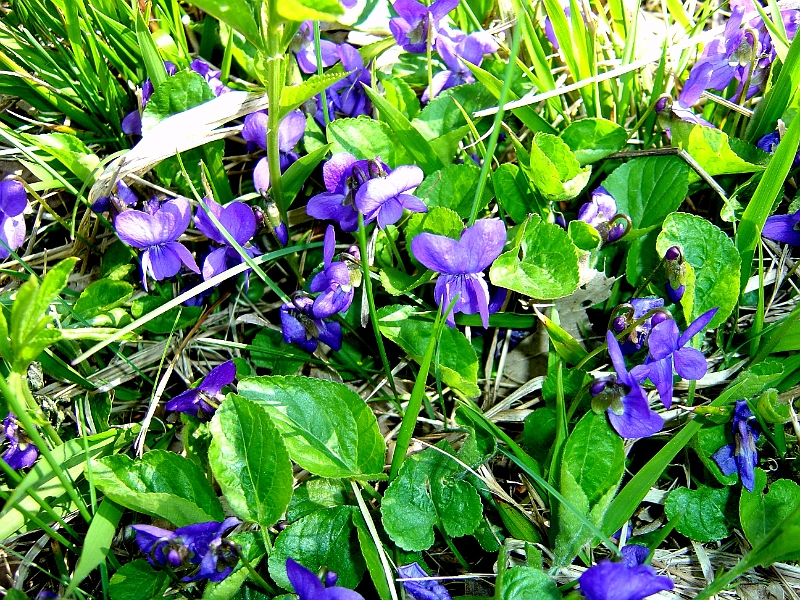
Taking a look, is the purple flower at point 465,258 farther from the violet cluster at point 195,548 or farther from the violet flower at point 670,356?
the violet cluster at point 195,548

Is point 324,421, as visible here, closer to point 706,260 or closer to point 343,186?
point 343,186

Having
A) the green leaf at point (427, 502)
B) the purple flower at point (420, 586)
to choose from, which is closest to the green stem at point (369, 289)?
the green leaf at point (427, 502)

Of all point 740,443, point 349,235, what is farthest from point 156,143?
point 740,443

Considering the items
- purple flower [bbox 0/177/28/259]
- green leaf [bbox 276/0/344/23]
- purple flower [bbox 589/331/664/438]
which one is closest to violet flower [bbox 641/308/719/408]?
purple flower [bbox 589/331/664/438]

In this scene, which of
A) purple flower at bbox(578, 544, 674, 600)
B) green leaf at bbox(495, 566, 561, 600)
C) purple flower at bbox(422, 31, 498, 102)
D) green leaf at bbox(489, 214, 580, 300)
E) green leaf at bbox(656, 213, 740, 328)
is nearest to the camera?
purple flower at bbox(578, 544, 674, 600)

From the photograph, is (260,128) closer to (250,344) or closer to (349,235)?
(349,235)

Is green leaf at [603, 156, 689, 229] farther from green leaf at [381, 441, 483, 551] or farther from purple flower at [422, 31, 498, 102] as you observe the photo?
green leaf at [381, 441, 483, 551]

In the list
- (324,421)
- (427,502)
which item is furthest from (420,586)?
(324,421)
